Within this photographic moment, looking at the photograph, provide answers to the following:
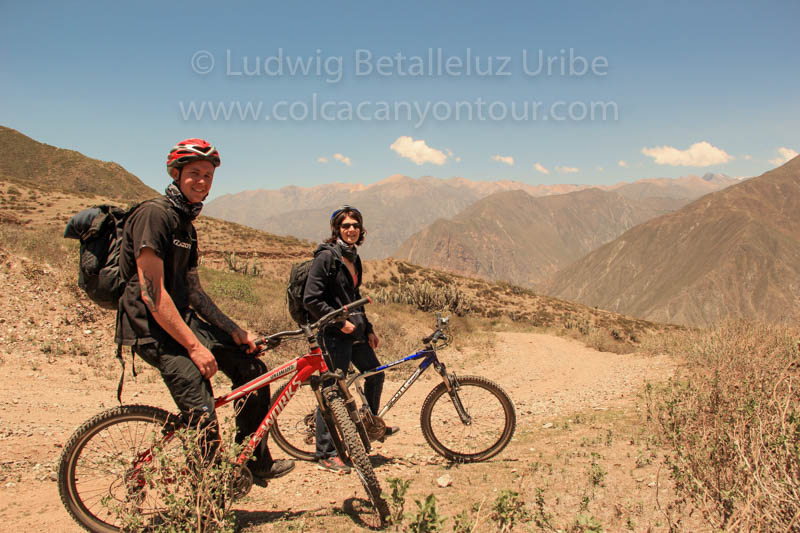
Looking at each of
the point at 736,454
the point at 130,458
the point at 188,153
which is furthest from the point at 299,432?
the point at 736,454

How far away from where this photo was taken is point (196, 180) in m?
2.67

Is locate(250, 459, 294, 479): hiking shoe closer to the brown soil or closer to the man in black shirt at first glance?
the brown soil

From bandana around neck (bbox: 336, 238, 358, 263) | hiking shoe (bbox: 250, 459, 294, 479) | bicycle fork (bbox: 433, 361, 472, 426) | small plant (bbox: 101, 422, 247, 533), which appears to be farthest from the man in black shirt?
bicycle fork (bbox: 433, 361, 472, 426)

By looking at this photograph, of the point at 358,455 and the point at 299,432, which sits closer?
the point at 358,455

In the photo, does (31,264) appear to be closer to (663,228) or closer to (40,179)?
(40,179)

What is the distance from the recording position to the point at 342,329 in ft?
11.8

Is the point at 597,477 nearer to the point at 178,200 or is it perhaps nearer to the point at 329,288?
the point at 329,288

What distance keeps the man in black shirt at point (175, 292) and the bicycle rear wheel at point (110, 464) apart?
28cm

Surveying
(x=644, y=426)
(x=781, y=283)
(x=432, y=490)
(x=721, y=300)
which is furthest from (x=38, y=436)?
(x=781, y=283)

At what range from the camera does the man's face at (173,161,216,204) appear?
2.65 m

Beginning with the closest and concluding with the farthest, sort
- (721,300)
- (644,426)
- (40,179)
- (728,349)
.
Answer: (644,426) → (728,349) → (40,179) → (721,300)

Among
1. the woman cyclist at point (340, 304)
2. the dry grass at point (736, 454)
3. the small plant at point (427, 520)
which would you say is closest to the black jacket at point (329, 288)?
the woman cyclist at point (340, 304)

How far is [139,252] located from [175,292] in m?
0.34

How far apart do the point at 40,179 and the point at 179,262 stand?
76592 mm
